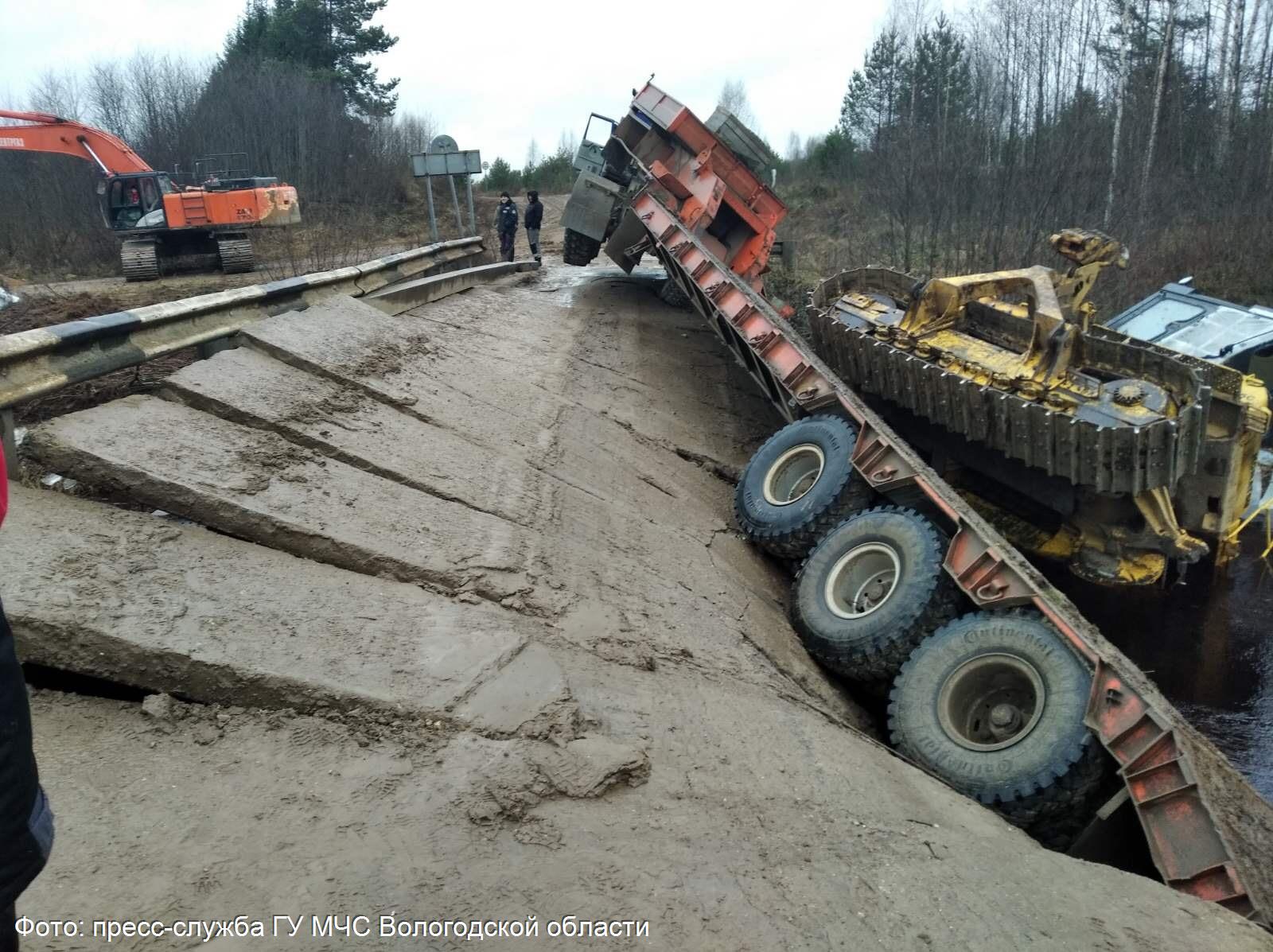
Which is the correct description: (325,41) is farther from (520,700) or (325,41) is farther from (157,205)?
(520,700)

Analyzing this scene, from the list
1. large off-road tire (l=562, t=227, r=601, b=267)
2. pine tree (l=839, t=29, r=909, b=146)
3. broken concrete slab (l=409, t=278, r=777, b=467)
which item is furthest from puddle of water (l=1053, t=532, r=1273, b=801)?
pine tree (l=839, t=29, r=909, b=146)

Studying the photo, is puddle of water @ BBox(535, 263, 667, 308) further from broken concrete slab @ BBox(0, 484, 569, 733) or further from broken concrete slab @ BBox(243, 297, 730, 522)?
broken concrete slab @ BBox(0, 484, 569, 733)

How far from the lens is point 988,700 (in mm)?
5230

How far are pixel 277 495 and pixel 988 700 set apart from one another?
3.88 m

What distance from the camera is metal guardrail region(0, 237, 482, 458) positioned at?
3.92 meters

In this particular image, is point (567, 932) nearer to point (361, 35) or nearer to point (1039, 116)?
point (1039, 116)

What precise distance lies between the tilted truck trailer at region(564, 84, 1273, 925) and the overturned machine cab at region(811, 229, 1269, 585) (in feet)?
4.21

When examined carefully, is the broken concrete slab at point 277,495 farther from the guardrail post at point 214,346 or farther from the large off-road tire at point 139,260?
the large off-road tire at point 139,260

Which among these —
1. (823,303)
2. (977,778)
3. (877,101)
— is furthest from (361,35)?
(977,778)

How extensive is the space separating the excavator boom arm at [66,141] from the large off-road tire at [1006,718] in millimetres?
19502

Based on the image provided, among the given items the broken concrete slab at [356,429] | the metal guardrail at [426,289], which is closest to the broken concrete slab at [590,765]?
the broken concrete slab at [356,429]

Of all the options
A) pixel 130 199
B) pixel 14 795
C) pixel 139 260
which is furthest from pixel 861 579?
pixel 130 199

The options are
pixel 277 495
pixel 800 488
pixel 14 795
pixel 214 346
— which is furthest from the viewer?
pixel 800 488

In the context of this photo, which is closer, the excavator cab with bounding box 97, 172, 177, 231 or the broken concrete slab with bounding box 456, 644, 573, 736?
the broken concrete slab with bounding box 456, 644, 573, 736
